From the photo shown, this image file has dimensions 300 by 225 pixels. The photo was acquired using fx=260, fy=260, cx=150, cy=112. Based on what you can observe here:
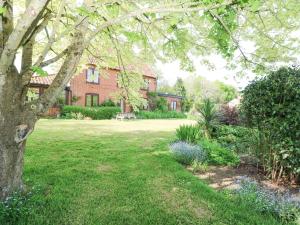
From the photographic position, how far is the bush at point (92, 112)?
25.6 meters

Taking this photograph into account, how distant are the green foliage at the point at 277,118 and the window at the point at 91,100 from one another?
2501cm

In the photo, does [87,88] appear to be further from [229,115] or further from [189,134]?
[189,134]

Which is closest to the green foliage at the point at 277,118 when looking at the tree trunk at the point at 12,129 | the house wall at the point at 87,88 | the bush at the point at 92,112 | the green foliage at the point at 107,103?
the tree trunk at the point at 12,129

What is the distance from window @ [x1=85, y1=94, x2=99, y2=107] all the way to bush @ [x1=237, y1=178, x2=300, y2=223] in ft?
86.1

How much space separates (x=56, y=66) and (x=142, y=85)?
295 inches

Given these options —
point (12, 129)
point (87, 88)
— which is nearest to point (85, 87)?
point (87, 88)

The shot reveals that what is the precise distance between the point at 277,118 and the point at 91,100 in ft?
86.5

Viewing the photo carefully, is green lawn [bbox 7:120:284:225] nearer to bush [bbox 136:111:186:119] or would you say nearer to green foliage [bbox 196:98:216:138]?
green foliage [bbox 196:98:216:138]

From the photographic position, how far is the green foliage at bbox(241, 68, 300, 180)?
6180mm

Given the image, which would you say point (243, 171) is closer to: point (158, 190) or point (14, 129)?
point (158, 190)

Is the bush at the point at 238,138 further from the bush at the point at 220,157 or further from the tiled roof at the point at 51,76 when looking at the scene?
the tiled roof at the point at 51,76

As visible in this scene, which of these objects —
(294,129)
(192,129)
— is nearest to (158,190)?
(294,129)

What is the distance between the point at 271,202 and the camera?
5.02 m

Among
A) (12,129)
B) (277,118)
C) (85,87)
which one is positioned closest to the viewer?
(12,129)
